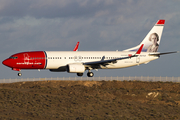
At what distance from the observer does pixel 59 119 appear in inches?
1144

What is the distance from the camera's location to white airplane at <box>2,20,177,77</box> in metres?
48.7

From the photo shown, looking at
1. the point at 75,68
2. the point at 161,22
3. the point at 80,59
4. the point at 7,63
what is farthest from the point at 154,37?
the point at 7,63

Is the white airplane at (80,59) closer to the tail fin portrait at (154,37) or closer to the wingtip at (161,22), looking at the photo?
the tail fin portrait at (154,37)

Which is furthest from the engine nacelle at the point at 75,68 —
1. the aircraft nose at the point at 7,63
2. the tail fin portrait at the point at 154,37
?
the tail fin portrait at the point at 154,37

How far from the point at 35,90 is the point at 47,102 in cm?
645

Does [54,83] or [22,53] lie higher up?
[22,53]

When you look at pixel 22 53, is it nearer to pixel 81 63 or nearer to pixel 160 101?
pixel 81 63

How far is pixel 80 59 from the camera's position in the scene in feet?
168

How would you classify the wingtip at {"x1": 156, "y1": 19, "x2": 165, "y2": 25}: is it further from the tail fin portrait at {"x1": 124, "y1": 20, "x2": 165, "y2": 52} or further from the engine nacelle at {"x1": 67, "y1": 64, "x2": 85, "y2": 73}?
the engine nacelle at {"x1": 67, "y1": 64, "x2": 85, "y2": 73}

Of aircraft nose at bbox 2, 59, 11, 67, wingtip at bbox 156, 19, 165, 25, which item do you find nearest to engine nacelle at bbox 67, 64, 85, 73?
aircraft nose at bbox 2, 59, 11, 67

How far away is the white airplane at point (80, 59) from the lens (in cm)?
4866

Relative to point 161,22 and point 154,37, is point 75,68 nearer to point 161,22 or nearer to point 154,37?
point 154,37

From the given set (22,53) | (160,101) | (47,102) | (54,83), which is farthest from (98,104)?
(22,53)

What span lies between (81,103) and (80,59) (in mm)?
16890
